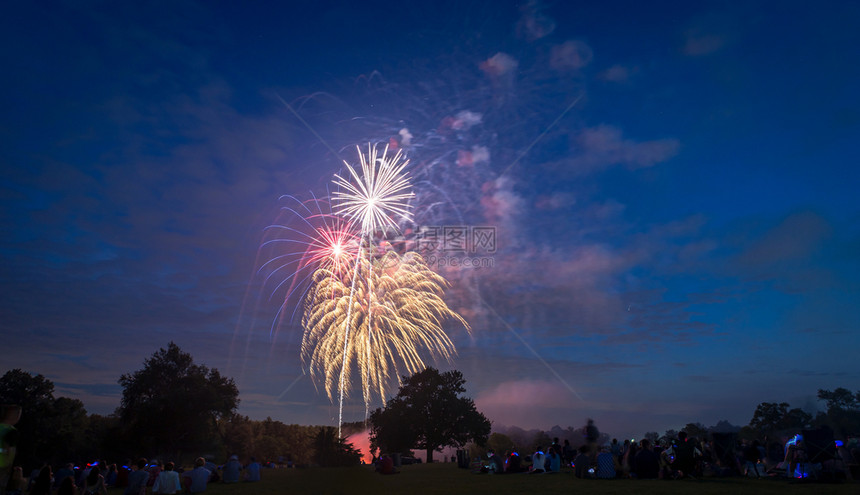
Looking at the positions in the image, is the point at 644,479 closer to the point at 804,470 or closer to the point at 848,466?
the point at 804,470

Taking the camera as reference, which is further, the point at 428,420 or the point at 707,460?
the point at 428,420

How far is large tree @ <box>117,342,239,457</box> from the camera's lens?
61.1 meters

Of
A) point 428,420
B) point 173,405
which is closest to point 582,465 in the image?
point 428,420

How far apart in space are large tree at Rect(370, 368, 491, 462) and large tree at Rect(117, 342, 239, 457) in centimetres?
2018

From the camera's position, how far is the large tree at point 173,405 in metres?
61.1

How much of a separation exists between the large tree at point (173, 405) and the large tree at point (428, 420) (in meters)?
20.2

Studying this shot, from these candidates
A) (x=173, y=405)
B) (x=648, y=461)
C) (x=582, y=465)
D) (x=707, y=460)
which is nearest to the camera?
(x=648, y=461)

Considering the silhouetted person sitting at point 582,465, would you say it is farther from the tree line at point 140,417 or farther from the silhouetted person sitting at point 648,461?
the tree line at point 140,417

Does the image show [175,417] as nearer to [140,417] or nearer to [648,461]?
[140,417]

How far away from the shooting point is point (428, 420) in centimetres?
6488

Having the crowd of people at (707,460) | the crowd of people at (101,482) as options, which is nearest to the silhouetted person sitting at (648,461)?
the crowd of people at (707,460)

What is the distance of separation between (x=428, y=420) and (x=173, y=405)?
31128mm

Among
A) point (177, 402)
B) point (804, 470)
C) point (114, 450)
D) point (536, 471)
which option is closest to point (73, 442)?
point (114, 450)

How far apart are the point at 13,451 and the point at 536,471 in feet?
72.3
